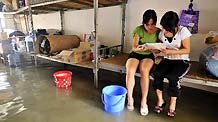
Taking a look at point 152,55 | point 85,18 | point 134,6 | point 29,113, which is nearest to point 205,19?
point 152,55

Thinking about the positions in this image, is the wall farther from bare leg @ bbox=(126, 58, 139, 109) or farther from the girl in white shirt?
bare leg @ bbox=(126, 58, 139, 109)

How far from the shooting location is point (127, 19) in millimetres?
2953

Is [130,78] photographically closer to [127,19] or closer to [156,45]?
[156,45]

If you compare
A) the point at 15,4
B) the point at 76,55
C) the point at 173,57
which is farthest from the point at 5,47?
the point at 173,57

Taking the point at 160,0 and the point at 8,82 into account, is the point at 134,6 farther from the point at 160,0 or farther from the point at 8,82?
the point at 8,82

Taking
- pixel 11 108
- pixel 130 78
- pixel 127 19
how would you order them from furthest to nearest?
pixel 127 19 → pixel 11 108 → pixel 130 78

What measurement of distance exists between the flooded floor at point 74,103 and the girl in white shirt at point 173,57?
291mm

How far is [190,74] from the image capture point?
185cm

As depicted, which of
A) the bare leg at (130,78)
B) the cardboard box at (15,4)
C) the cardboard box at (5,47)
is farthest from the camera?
the cardboard box at (5,47)

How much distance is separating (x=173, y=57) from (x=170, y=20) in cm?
40

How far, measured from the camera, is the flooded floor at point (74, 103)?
1.85 metres

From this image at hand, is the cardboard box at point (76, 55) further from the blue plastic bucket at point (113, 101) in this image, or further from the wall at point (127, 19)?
the blue plastic bucket at point (113, 101)

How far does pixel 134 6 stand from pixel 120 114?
5.74 ft

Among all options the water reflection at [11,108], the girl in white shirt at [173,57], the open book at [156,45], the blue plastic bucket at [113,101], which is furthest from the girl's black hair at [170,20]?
the water reflection at [11,108]
